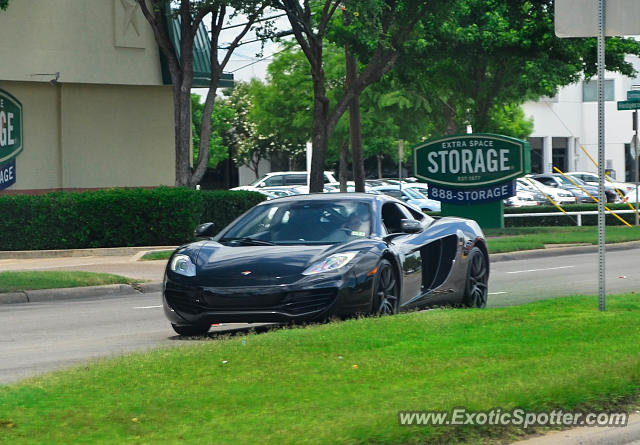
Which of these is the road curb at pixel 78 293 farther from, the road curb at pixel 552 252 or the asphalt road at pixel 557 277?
the road curb at pixel 552 252

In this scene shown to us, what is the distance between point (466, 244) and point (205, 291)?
3.49 meters

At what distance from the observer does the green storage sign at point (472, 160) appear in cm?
3042

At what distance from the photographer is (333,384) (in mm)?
7484

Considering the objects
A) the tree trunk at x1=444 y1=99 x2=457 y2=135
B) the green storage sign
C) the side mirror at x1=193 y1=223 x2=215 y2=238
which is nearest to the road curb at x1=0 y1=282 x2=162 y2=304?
the side mirror at x1=193 y1=223 x2=215 y2=238

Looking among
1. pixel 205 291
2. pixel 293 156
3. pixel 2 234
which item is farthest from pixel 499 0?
pixel 293 156

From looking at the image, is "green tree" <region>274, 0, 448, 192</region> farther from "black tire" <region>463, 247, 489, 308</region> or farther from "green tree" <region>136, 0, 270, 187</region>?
"black tire" <region>463, 247, 489, 308</region>

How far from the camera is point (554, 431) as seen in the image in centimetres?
664

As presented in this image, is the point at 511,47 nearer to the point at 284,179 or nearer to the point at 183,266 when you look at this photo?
the point at 183,266

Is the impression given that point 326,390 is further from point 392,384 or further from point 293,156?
point 293,156

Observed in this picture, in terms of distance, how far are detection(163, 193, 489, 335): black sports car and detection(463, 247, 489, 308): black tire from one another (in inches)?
0.6

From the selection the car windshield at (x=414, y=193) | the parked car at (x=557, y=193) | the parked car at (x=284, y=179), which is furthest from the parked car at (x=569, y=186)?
the car windshield at (x=414, y=193)

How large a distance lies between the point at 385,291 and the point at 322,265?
86 centimetres

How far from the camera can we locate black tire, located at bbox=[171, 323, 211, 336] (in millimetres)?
11404

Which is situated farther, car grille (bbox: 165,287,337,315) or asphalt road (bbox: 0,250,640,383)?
car grille (bbox: 165,287,337,315)
